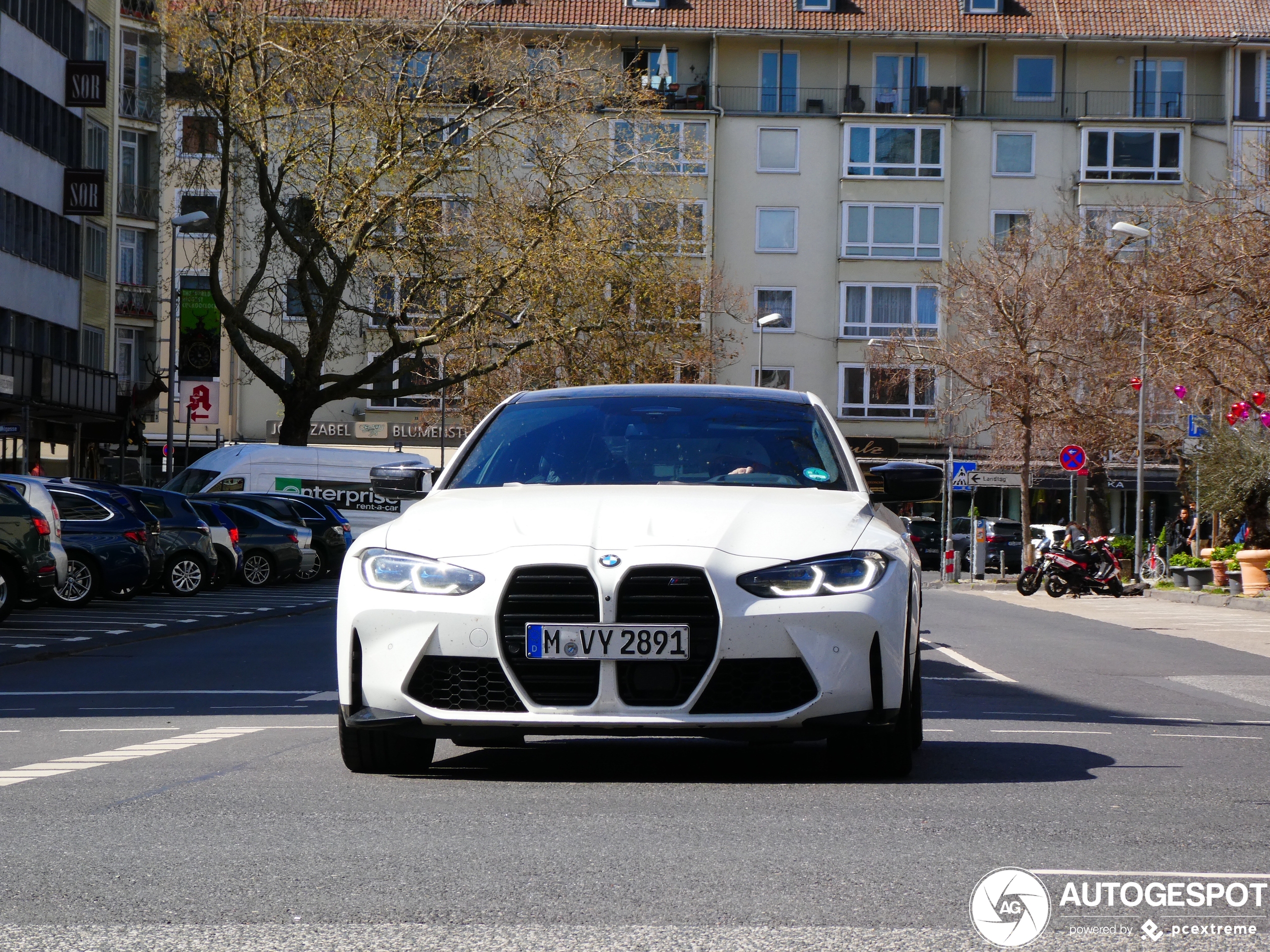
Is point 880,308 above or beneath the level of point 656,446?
above

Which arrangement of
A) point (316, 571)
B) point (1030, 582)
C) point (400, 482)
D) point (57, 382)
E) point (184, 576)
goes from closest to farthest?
point (400, 482), point (184, 576), point (1030, 582), point (316, 571), point (57, 382)

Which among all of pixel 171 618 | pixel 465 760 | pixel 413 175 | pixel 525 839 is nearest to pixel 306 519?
pixel 413 175

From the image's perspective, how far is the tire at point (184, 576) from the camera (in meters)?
30.9

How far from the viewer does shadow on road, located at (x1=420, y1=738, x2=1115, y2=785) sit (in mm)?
7883

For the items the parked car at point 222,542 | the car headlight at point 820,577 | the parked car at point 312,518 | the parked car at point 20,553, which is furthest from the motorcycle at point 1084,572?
the car headlight at point 820,577

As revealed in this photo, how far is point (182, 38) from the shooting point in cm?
3694

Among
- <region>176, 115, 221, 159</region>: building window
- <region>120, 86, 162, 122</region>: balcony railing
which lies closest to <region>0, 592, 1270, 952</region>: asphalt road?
<region>176, 115, 221, 159</region>: building window

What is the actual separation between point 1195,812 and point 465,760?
121 inches

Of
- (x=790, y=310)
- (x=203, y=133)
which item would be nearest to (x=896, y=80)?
(x=790, y=310)

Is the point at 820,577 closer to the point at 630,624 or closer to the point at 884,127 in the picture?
the point at 630,624

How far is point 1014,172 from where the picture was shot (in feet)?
236

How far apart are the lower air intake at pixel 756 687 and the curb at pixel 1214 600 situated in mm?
24059

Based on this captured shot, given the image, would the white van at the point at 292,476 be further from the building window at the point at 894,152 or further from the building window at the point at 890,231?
the building window at the point at 894,152

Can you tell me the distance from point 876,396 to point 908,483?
62.7 m
